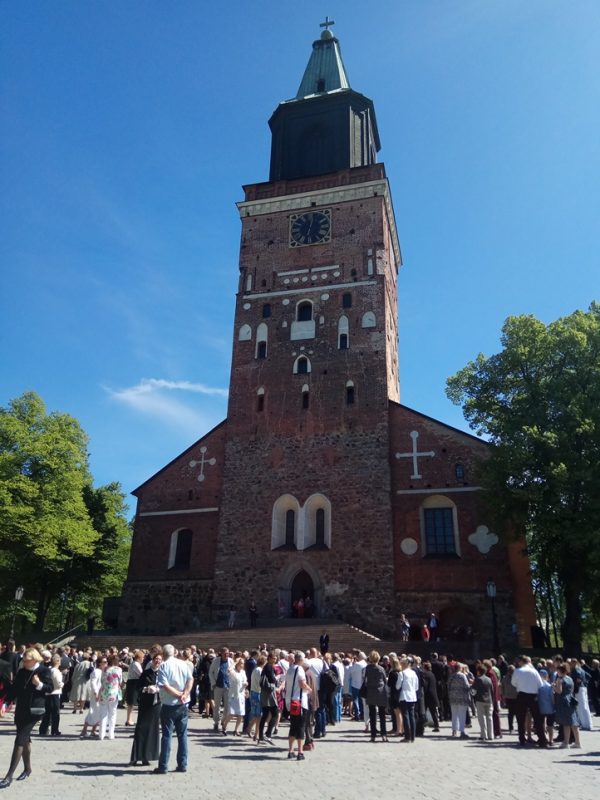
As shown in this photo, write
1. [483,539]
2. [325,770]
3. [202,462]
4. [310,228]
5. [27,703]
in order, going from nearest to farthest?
[27,703] → [325,770] → [483,539] → [202,462] → [310,228]

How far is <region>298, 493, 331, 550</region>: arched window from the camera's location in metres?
28.0

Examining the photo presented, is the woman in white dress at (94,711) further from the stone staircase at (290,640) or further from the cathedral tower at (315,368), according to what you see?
the cathedral tower at (315,368)

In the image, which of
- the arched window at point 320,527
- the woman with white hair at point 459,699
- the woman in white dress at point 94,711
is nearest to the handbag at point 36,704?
the woman in white dress at point 94,711

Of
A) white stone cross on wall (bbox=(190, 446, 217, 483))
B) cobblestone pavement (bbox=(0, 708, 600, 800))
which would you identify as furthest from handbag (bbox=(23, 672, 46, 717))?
white stone cross on wall (bbox=(190, 446, 217, 483))

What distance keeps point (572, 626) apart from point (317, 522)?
38.1 feet

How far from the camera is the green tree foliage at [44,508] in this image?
2698 centimetres

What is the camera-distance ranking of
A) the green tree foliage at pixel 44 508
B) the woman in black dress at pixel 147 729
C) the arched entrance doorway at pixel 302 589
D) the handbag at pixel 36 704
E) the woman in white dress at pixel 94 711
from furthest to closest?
the arched entrance doorway at pixel 302 589
the green tree foliage at pixel 44 508
the woman in white dress at pixel 94 711
the woman in black dress at pixel 147 729
the handbag at pixel 36 704

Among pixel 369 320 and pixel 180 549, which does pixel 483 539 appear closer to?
pixel 369 320

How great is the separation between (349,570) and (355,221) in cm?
1952

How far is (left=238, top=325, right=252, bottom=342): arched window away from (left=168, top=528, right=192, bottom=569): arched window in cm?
1070

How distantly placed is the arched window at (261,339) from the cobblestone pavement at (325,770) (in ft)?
74.7

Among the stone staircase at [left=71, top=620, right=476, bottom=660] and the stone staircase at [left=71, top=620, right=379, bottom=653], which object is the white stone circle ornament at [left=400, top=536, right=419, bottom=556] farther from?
the stone staircase at [left=71, top=620, right=379, bottom=653]

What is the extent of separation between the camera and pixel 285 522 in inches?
1147

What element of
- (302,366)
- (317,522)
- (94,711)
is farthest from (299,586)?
(94,711)
